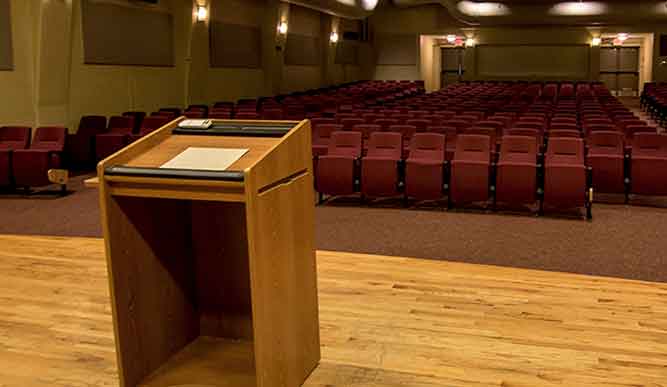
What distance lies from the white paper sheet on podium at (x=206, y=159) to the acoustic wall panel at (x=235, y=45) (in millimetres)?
13505

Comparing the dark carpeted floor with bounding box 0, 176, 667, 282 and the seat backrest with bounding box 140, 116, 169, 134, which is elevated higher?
the seat backrest with bounding box 140, 116, 169, 134

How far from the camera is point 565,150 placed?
7.02 m

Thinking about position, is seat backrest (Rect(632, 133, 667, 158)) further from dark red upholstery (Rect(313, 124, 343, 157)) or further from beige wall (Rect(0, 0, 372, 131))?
beige wall (Rect(0, 0, 372, 131))

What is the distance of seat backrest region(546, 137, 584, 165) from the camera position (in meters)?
6.93

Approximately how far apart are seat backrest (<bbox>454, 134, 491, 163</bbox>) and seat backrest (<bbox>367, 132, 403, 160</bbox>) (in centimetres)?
65

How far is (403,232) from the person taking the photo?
5918 mm

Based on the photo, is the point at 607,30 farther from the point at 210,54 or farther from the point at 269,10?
the point at 210,54

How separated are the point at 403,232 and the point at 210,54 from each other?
1079 cm

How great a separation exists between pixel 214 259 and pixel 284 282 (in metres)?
0.59

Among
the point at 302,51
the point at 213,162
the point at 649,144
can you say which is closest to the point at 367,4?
the point at 302,51

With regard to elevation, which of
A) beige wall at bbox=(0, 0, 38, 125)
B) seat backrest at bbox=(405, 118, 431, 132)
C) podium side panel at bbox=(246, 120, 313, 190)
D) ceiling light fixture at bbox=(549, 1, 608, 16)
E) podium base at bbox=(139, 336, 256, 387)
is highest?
ceiling light fixture at bbox=(549, 1, 608, 16)

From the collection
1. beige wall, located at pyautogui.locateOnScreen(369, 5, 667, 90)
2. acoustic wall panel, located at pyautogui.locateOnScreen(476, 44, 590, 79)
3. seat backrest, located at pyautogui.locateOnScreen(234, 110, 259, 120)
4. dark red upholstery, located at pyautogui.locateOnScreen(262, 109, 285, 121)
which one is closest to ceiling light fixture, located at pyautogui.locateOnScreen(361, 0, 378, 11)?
beige wall, located at pyautogui.locateOnScreen(369, 5, 667, 90)

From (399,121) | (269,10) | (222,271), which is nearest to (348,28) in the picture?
(269,10)

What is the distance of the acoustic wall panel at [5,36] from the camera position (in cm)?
973
